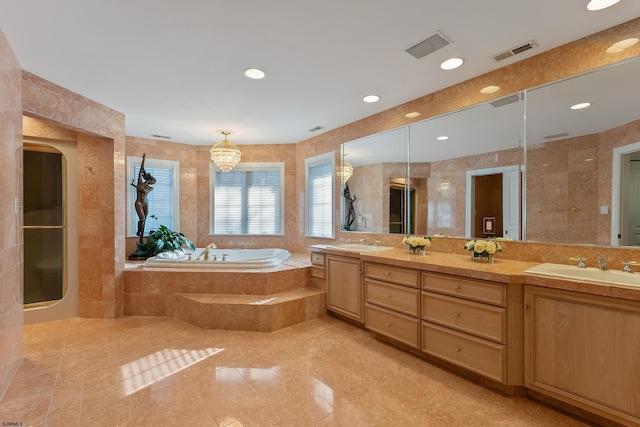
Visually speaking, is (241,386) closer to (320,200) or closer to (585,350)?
(585,350)

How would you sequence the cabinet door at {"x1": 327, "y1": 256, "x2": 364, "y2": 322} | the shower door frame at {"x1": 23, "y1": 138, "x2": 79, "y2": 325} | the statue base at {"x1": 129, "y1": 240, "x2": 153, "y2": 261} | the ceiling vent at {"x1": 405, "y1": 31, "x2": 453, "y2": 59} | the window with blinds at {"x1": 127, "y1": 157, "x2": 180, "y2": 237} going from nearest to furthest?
the ceiling vent at {"x1": 405, "y1": 31, "x2": 453, "y2": 59}, the cabinet door at {"x1": 327, "y1": 256, "x2": 364, "y2": 322}, the shower door frame at {"x1": 23, "y1": 138, "x2": 79, "y2": 325}, the statue base at {"x1": 129, "y1": 240, "x2": 153, "y2": 261}, the window with blinds at {"x1": 127, "y1": 157, "x2": 180, "y2": 237}

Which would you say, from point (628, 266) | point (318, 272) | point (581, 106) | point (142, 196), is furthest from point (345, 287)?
point (142, 196)

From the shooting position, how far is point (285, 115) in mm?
3727

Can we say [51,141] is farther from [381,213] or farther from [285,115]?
[381,213]

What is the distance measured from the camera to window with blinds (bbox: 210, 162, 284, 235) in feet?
17.1

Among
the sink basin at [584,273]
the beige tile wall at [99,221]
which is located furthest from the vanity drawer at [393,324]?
the beige tile wall at [99,221]

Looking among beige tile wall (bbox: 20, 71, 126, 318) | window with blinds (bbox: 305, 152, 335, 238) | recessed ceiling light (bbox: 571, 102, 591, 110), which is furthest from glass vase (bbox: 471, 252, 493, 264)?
beige tile wall (bbox: 20, 71, 126, 318)

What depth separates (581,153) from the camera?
84.9 inches

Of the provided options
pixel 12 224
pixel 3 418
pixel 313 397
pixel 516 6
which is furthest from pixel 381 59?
pixel 3 418

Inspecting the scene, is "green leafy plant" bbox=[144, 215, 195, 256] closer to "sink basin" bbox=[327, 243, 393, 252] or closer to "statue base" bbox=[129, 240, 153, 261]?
"statue base" bbox=[129, 240, 153, 261]

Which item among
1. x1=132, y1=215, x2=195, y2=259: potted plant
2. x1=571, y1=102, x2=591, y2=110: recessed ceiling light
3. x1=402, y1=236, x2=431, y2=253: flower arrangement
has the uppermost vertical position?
x1=571, y1=102, x2=591, y2=110: recessed ceiling light

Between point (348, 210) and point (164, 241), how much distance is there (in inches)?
107

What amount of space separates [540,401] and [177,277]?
11.7 feet

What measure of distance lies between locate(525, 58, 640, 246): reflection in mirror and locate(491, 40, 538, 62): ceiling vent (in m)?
0.33
